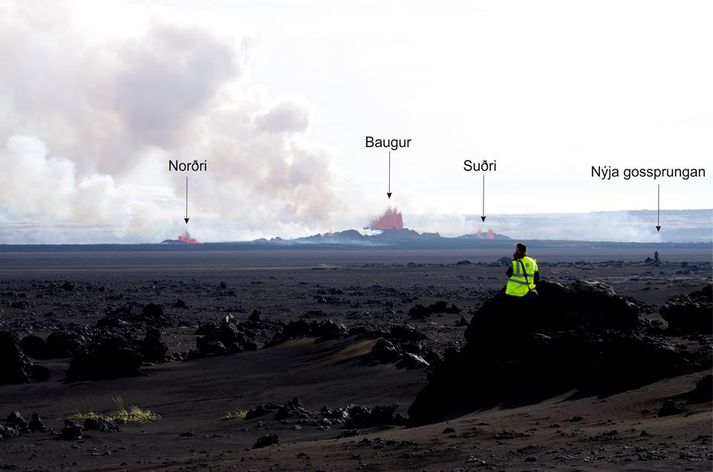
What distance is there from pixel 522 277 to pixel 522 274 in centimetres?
15

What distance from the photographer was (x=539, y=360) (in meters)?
18.0

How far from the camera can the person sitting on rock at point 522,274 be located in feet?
59.2

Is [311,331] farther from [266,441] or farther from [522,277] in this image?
[266,441]

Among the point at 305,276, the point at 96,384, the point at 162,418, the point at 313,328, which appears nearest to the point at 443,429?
the point at 162,418

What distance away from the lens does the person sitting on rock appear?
18.0m

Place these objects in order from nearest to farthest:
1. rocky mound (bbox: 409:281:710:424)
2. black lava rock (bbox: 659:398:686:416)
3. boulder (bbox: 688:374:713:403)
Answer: black lava rock (bbox: 659:398:686:416), boulder (bbox: 688:374:713:403), rocky mound (bbox: 409:281:710:424)

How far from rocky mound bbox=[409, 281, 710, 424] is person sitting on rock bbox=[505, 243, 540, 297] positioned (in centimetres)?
25

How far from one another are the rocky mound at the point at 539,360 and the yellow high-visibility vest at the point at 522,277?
0.25 meters

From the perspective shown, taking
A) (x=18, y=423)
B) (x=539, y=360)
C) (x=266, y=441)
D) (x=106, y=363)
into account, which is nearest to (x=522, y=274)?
(x=539, y=360)

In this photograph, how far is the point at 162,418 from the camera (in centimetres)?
2162

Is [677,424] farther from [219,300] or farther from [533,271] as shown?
[219,300]

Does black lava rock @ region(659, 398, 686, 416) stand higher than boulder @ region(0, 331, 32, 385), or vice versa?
black lava rock @ region(659, 398, 686, 416)

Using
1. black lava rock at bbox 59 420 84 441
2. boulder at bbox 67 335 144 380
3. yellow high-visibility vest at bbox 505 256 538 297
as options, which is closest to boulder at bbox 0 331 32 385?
Answer: boulder at bbox 67 335 144 380

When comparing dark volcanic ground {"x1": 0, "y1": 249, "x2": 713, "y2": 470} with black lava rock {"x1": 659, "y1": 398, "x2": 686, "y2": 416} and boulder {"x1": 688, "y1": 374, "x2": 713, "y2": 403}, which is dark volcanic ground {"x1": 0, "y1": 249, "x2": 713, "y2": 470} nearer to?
black lava rock {"x1": 659, "y1": 398, "x2": 686, "y2": 416}
